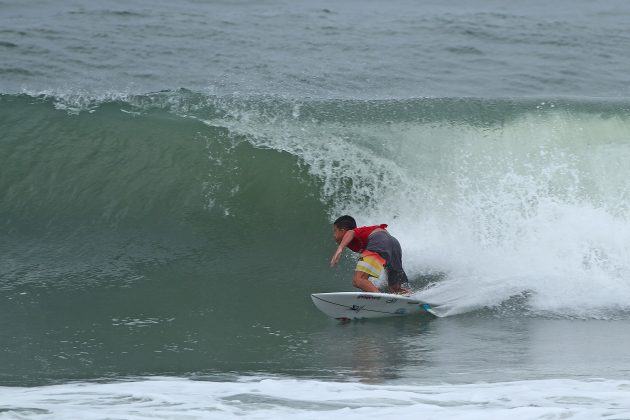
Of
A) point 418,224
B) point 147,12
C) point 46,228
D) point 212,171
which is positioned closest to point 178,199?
point 212,171

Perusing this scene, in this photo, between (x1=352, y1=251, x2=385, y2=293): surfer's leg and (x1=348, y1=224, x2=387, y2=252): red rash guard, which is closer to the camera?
(x1=352, y1=251, x2=385, y2=293): surfer's leg

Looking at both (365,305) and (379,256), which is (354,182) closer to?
(379,256)

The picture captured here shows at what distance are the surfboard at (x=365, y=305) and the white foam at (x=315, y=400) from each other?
2110 millimetres

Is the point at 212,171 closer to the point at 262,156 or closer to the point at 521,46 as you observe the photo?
the point at 262,156

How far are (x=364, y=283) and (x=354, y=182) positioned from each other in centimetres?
280

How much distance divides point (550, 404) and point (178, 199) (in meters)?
6.69

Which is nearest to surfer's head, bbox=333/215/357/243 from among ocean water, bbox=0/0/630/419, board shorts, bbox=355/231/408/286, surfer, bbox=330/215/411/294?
surfer, bbox=330/215/411/294

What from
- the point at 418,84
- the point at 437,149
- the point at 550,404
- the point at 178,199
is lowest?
the point at 550,404

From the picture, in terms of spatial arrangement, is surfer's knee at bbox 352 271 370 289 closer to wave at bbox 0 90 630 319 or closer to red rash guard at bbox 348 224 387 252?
red rash guard at bbox 348 224 387 252

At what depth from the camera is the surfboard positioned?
8617 millimetres

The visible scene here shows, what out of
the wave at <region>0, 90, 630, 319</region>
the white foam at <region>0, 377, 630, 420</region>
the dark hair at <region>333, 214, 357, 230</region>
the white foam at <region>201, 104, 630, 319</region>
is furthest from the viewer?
the wave at <region>0, 90, 630, 319</region>

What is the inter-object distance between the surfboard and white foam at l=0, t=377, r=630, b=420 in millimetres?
2110

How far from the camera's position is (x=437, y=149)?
40.2 ft

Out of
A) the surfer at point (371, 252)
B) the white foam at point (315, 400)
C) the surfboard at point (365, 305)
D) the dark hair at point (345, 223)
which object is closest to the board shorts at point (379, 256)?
the surfer at point (371, 252)
